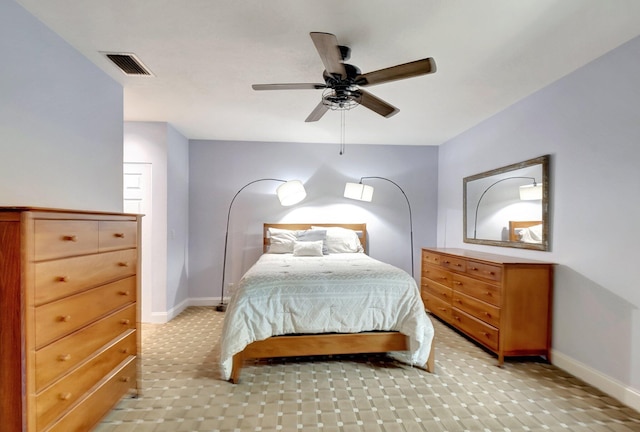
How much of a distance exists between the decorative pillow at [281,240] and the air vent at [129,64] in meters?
2.46

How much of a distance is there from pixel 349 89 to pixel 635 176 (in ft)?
6.99

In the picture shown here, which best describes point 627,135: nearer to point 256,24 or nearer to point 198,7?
point 256,24

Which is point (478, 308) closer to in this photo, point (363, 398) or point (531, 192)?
point (531, 192)

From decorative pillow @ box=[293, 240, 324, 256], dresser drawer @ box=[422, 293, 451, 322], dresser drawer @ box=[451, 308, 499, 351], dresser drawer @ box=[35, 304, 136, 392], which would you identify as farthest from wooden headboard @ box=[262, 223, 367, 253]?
dresser drawer @ box=[35, 304, 136, 392]

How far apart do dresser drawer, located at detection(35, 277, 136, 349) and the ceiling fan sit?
1.68 metres

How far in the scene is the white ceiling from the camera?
68.5 inches

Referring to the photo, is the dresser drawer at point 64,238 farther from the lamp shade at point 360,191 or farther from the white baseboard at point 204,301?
the lamp shade at point 360,191

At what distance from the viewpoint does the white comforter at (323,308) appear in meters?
2.35

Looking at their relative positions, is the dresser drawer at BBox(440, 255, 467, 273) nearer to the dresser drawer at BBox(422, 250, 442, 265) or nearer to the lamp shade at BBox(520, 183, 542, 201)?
the dresser drawer at BBox(422, 250, 442, 265)

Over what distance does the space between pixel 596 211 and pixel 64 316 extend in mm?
3628

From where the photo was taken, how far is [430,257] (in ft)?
12.9

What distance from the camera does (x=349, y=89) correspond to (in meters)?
2.21

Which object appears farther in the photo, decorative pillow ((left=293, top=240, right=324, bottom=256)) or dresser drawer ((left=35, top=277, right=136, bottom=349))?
decorative pillow ((left=293, top=240, right=324, bottom=256))

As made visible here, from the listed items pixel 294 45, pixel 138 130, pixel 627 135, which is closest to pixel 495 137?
pixel 627 135
